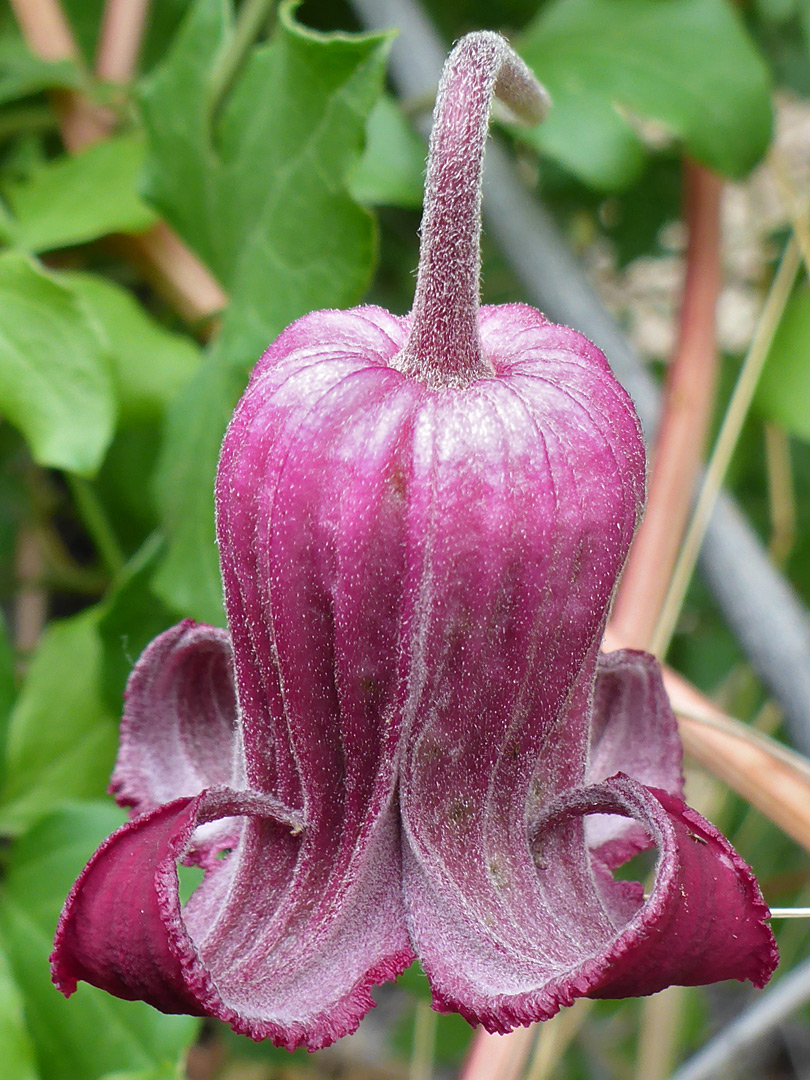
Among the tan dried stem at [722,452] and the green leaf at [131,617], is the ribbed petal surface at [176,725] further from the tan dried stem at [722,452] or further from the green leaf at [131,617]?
the tan dried stem at [722,452]

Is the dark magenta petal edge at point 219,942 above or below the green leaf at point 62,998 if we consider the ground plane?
above

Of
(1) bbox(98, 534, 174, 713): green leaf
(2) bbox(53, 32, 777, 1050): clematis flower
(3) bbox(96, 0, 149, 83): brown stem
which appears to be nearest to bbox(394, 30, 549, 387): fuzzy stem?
(2) bbox(53, 32, 777, 1050): clematis flower

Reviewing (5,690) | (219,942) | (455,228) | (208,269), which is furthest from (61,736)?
(455,228)

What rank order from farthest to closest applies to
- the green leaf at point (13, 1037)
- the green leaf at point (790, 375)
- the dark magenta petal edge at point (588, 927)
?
the green leaf at point (790, 375) → the green leaf at point (13, 1037) → the dark magenta petal edge at point (588, 927)

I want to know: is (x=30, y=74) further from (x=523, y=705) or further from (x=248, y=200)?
(x=523, y=705)

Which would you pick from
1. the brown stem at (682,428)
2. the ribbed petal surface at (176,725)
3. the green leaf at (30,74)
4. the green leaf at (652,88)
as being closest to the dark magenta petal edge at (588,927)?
the ribbed petal surface at (176,725)

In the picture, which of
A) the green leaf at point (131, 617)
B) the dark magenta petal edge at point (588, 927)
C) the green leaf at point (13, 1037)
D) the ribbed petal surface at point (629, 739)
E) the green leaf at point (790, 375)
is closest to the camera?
the dark magenta petal edge at point (588, 927)
